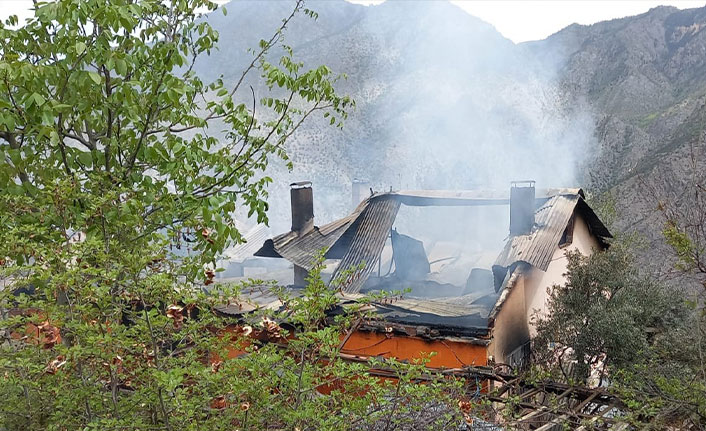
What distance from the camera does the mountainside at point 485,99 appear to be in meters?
46.6

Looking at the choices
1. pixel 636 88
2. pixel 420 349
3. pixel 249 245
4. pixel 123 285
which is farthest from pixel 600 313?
pixel 636 88

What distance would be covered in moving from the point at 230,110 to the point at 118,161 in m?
1.12

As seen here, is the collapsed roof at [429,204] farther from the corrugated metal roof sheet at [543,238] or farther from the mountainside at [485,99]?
the mountainside at [485,99]

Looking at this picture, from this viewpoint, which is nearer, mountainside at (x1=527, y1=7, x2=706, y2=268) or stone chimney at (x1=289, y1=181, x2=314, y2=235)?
stone chimney at (x1=289, y1=181, x2=314, y2=235)

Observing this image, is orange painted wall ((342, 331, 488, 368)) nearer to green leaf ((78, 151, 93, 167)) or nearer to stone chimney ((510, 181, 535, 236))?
stone chimney ((510, 181, 535, 236))

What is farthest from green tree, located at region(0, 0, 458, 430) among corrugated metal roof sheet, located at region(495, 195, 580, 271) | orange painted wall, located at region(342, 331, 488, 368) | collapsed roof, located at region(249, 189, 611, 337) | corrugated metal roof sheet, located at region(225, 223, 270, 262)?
corrugated metal roof sheet, located at region(225, 223, 270, 262)

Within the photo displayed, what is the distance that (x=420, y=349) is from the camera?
11.0 metres

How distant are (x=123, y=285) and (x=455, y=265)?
→ 16.0 metres

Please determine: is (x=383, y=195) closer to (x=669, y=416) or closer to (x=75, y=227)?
(x=669, y=416)

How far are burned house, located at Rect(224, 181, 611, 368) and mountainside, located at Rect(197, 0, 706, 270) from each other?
1034 cm

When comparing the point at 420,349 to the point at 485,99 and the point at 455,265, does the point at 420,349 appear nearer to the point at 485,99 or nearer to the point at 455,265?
the point at 455,265

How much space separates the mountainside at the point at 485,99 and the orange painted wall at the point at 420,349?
59.0 feet

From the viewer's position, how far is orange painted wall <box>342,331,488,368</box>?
34.9 feet

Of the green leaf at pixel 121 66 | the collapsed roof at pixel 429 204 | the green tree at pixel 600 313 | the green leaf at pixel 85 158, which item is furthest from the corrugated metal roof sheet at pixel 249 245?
the green leaf at pixel 121 66
